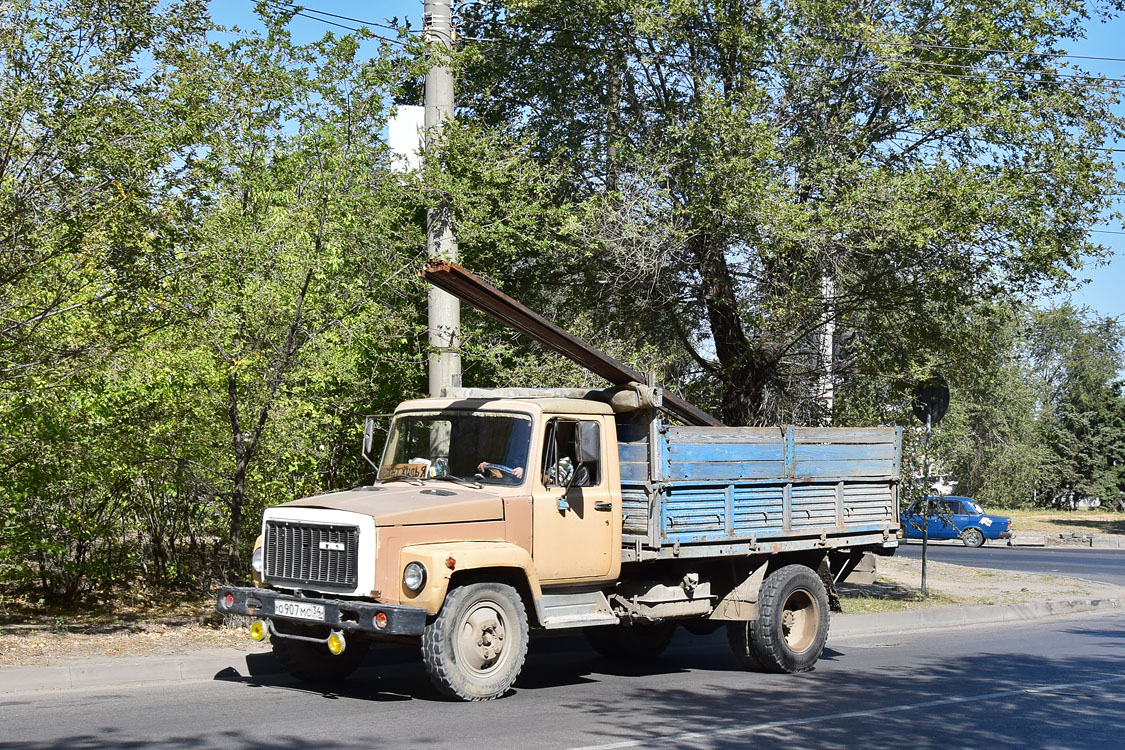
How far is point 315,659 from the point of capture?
30.9 ft

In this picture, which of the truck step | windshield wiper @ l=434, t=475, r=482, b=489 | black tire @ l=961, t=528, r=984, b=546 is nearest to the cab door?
the truck step

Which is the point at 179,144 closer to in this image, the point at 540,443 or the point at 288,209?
the point at 288,209

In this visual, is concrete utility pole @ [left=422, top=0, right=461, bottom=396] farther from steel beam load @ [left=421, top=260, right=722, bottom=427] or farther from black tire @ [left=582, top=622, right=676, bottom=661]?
black tire @ [left=582, top=622, right=676, bottom=661]

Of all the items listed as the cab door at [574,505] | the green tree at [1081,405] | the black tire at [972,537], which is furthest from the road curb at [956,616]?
the green tree at [1081,405]

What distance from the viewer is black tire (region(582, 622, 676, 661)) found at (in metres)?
11.8

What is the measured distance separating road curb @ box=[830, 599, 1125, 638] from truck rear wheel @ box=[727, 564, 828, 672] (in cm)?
282

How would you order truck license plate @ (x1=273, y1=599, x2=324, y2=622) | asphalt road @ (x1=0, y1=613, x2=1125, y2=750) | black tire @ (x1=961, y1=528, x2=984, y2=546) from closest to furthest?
asphalt road @ (x1=0, y1=613, x2=1125, y2=750)
truck license plate @ (x1=273, y1=599, x2=324, y2=622)
black tire @ (x1=961, y1=528, x2=984, y2=546)

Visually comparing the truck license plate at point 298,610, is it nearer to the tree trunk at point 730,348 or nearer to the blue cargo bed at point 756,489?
the blue cargo bed at point 756,489

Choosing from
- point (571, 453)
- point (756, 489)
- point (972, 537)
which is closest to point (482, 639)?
point (571, 453)

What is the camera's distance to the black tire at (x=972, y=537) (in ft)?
121

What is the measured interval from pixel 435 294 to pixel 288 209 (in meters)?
1.75

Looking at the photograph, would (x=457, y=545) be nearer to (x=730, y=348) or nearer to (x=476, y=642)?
(x=476, y=642)

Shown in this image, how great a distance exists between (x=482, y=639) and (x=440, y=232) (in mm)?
5803

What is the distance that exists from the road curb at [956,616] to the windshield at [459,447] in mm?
6250
